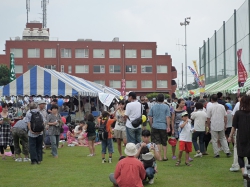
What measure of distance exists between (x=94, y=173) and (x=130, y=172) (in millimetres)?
3874

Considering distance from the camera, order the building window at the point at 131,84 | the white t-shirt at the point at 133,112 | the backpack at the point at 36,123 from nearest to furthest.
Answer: the white t-shirt at the point at 133,112 < the backpack at the point at 36,123 < the building window at the point at 131,84

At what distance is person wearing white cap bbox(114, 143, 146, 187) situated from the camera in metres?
8.23

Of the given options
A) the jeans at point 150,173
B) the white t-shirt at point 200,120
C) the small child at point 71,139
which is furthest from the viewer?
the small child at point 71,139

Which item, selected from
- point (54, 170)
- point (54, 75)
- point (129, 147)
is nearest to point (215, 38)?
point (54, 75)

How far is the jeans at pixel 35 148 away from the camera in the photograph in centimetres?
1410

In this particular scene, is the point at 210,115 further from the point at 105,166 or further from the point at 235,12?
the point at 235,12

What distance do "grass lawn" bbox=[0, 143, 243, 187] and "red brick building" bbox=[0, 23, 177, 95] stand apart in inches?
2287

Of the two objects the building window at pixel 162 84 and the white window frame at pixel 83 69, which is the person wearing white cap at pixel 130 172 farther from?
the building window at pixel 162 84

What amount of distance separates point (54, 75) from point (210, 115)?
11.6 metres

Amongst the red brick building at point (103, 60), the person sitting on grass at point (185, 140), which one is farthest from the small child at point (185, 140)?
the red brick building at point (103, 60)

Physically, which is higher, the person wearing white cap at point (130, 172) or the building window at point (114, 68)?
the building window at point (114, 68)

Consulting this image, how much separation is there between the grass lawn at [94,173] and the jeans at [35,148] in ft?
0.79

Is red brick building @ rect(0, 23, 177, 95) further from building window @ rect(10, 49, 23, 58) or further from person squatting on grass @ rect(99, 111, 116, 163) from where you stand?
person squatting on grass @ rect(99, 111, 116, 163)

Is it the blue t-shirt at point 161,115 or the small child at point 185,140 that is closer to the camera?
the small child at point 185,140
